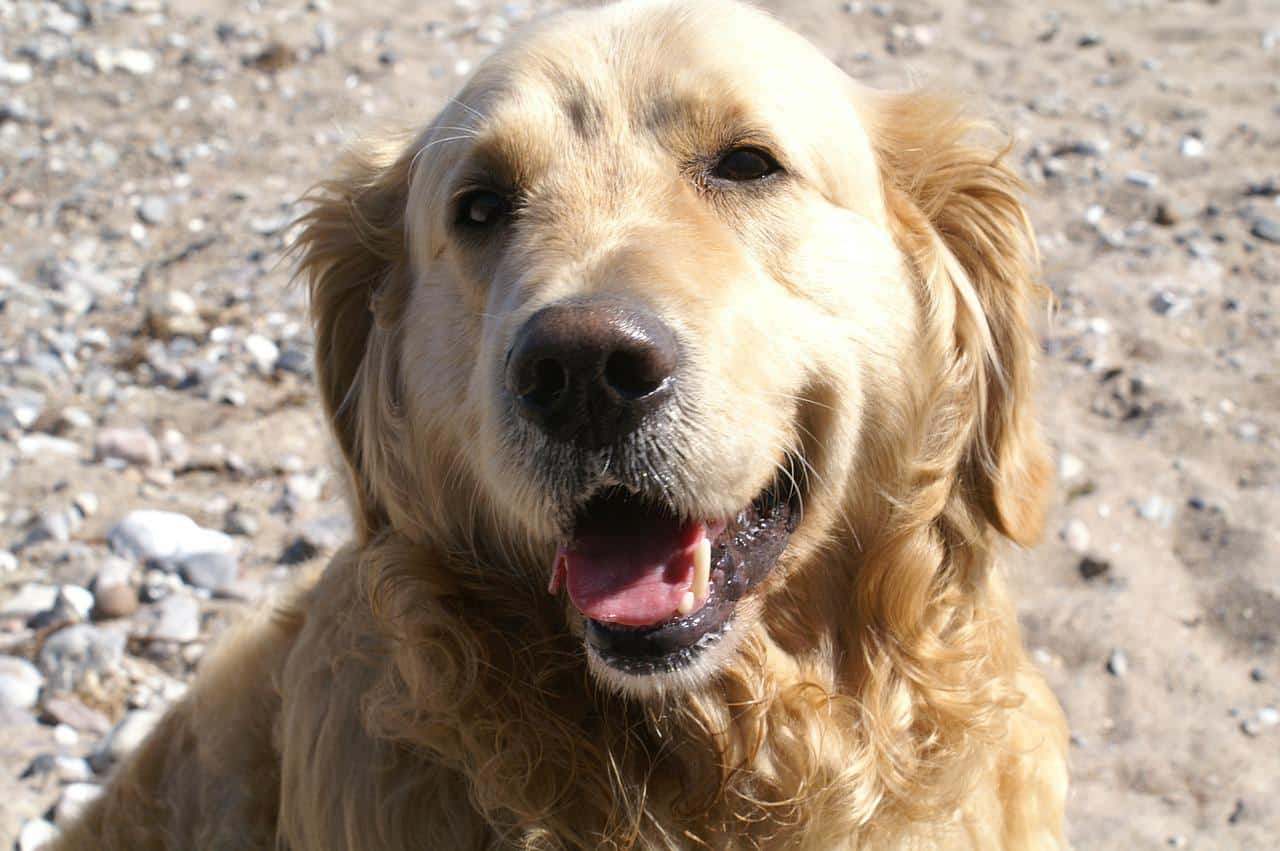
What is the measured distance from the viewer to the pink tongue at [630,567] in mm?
2340

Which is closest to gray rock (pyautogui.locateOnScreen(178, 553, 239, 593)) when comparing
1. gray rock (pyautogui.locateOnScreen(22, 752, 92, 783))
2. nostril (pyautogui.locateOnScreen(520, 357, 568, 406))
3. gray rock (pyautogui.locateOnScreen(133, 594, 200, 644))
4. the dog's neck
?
gray rock (pyautogui.locateOnScreen(133, 594, 200, 644))

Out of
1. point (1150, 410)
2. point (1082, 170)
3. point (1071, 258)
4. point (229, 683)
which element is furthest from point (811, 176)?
point (1082, 170)

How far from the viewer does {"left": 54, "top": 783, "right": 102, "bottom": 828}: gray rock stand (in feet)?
11.6

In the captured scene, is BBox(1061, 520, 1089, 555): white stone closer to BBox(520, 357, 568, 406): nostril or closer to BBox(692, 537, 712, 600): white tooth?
BBox(692, 537, 712, 600): white tooth

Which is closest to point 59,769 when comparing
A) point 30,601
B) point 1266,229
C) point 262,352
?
point 30,601

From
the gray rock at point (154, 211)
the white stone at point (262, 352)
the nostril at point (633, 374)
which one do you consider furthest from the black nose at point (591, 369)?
the gray rock at point (154, 211)

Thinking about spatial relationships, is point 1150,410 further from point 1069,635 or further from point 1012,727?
point 1012,727

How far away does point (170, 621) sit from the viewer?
4277 mm

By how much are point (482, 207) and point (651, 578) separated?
3.07 feet

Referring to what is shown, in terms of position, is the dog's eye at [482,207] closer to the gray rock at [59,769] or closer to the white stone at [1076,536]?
the gray rock at [59,769]

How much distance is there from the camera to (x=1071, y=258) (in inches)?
234

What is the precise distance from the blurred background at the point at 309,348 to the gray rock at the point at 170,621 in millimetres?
12

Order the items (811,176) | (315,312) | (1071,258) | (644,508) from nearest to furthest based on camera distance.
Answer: (644,508) → (811,176) → (315,312) → (1071,258)

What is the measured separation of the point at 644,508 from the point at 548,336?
0.49m
